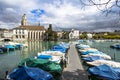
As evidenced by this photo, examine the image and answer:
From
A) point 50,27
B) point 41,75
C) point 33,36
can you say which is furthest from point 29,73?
point 33,36

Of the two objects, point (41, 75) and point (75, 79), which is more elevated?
point (41, 75)

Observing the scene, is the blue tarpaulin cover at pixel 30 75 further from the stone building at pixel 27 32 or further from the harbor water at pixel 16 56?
the stone building at pixel 27 32

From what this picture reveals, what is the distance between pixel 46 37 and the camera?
17025 cm

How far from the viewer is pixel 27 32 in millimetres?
170375

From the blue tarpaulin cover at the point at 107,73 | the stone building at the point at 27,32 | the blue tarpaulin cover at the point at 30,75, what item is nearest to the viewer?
the blue tarpaulin cover at the point at 30,75

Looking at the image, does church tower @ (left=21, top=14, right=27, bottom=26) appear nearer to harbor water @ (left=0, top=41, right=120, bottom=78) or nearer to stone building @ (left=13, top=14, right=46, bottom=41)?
stone building @ (left=13, top=14, right=46, bottom=41)

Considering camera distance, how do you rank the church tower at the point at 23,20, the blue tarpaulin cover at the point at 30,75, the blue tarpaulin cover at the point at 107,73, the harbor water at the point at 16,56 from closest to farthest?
1. the blue tarpaulin cover at the point at 30,75
2. the blue tarpaulin cover at the point at 107,73
3. the harbor water at the point at 16,56
4. the church tower at the point at 23,20

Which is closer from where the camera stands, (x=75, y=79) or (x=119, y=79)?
(x=119, y=79)

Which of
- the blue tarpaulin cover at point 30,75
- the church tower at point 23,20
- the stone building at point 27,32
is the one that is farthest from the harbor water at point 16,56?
the church tower at point 23,20

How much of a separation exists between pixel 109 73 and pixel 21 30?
151 m

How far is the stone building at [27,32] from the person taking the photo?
163m

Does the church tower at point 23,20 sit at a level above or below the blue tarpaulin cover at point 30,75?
above

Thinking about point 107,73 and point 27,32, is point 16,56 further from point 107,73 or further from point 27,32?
point 27,32

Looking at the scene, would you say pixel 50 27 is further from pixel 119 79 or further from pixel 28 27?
pixel 119 79
